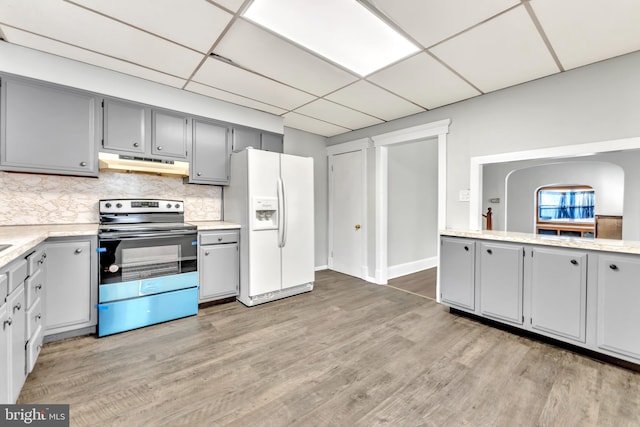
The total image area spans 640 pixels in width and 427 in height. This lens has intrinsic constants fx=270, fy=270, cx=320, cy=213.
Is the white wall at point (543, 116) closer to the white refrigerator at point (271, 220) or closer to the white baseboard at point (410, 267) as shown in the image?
the white baseboard at point (410, 267)

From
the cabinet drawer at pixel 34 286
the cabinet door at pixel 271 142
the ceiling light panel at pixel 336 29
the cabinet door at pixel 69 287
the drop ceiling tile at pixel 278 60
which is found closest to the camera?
the cabinet drawer at pixel 34 286

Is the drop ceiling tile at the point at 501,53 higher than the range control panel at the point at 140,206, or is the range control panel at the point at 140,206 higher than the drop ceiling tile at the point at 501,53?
the drop ceiling tile at the point at 501,53

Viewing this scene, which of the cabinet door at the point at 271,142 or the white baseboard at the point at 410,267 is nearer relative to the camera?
the cabinet door at the point at 271,142

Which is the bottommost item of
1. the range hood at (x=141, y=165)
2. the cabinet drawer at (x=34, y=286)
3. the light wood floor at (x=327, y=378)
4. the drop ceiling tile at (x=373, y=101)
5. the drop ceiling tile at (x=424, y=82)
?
the light wood floor at (x=327, y=378)

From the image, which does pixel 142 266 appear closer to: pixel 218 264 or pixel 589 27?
pixel 218 264

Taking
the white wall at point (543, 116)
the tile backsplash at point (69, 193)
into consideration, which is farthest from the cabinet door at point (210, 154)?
the white wall at point (543, 116)

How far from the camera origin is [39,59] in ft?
7.86

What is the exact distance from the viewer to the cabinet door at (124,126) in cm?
271

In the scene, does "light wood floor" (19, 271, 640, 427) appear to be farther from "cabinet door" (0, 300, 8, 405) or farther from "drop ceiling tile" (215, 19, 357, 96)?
"drop ceiling tile" (215, 19, 357, 96)

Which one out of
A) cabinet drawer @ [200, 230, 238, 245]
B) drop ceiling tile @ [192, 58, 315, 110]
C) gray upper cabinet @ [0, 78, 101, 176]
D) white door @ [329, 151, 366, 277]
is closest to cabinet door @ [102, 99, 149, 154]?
gray upper cabinet @ [0, 78, 101, 176]

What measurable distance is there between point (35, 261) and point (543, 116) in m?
4.44

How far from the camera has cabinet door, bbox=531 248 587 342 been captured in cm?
217

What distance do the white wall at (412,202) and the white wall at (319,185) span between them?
1.17 m

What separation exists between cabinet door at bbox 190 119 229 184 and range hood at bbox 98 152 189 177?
0.15 meters
